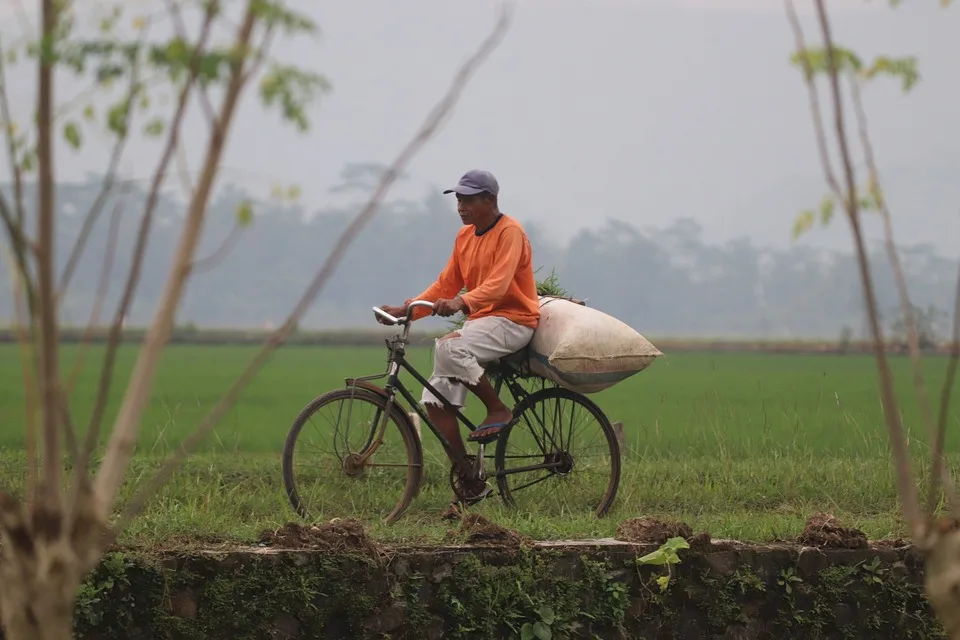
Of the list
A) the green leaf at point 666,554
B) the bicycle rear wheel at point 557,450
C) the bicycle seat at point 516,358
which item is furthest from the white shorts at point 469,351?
the green leaf at point 666,554

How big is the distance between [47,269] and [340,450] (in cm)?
401

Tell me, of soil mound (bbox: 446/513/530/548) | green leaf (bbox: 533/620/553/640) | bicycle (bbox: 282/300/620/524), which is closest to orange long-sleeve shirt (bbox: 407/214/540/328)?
bicycle (bbox: 282/300/620/524)

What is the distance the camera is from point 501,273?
6.08 m

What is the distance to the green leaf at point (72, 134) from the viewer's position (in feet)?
7.65

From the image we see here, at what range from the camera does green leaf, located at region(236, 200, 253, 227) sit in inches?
89.2

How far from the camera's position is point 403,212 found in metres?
129

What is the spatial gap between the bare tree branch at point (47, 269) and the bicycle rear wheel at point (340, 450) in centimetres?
360

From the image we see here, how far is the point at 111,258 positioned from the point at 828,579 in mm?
A: 4104

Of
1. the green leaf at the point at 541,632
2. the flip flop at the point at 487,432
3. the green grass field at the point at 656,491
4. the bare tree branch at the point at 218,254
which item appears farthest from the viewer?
the flip flop at the point at 487,432

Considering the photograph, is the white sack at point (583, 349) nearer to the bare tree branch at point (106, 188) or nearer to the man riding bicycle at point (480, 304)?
the man riding bicycle at point (480, 304)

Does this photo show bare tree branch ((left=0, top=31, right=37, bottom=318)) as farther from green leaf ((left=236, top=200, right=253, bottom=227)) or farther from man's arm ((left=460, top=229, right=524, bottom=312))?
man's arm ((left=460, top=229, right=524, bottom=312))

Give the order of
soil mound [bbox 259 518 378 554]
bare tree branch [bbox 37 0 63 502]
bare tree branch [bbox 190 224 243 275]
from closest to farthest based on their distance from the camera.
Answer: bare tree branch [bbox 37 0 63 502] → bare tree branch [bbox 190 224 243 275] → soil mound [bbox 259 518 378 554]

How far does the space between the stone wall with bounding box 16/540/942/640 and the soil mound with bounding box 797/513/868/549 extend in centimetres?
4

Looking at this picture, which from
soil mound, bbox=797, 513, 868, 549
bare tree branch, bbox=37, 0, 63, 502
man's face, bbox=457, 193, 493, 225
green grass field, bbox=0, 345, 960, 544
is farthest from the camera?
man's face, bbox=457, 193, 493, 225
